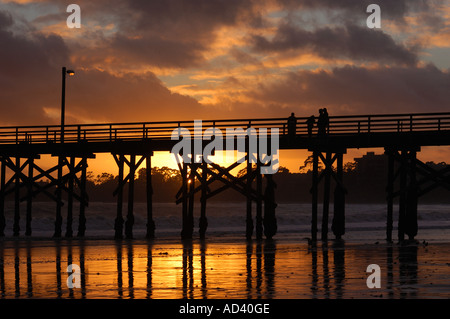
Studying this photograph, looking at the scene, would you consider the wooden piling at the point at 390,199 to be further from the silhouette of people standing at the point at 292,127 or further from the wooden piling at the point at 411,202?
the silhouette of people standing at the point at 292,127

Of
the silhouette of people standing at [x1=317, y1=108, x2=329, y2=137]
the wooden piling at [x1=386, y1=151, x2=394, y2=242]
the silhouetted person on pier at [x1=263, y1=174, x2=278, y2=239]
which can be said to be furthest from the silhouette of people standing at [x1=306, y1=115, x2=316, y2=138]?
the wooden piling at [x1=386, y1=151, x2=394, y2=242]

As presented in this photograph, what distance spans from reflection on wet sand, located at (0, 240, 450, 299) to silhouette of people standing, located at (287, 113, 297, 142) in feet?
30.0

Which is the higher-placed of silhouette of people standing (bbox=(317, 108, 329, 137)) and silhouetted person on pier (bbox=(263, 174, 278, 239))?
silhouette of people standing (bbox=(317, 108, 329, 137))

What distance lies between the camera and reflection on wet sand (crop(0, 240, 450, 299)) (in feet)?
43.8

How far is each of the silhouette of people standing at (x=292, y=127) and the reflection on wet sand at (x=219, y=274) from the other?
9.13 m

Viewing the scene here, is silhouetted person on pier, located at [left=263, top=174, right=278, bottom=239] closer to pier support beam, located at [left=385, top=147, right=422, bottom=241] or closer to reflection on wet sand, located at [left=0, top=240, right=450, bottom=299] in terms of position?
pier support beam, located at [left=385, top=147, right=422, bottom=241]

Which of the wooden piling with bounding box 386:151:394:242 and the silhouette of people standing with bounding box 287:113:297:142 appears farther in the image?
the silhouette of people standing with bounding box 287:113:297:142

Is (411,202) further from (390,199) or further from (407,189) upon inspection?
(407,189)

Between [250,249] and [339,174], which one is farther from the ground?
[339,174]

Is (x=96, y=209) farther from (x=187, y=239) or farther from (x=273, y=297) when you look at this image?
→ (x=273, y=297)

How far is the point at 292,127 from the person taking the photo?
1281 inches
